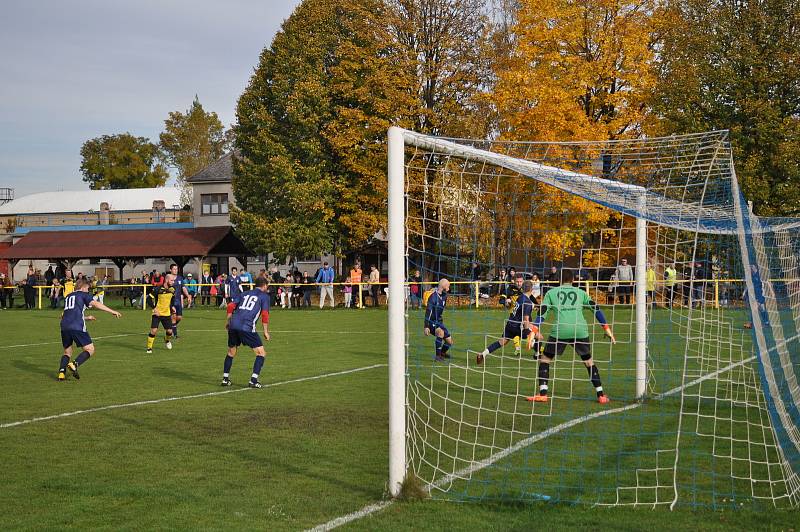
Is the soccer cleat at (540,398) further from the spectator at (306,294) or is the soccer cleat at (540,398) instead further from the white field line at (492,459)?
the spectator at (306,294)

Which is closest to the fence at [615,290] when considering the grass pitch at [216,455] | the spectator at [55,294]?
the grass pitch at [216,455]

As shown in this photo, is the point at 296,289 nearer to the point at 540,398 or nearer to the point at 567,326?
the point at 540,398

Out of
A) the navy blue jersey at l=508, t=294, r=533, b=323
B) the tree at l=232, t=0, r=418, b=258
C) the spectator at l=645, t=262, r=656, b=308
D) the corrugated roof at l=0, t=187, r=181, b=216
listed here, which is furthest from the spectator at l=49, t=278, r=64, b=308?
the corrugated roof at l=0, t=187, r=181, b=216

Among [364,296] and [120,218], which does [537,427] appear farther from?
[120,218]

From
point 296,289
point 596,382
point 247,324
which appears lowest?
point 596,382

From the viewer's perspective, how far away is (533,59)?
3173cm

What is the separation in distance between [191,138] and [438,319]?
2512 inches

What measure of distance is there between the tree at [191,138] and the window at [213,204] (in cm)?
1399

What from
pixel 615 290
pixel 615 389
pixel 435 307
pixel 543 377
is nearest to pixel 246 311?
pixel 435 307

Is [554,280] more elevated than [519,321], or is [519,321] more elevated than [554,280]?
[554,280]

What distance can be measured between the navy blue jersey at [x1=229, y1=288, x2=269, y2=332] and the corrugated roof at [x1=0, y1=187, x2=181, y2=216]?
65.5 m

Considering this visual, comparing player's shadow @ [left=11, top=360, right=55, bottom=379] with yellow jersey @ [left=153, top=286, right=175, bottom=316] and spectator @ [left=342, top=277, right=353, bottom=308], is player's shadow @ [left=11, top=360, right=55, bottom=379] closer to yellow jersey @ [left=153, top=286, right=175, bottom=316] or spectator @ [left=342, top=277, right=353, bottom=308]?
yellow jersey @ [left=153, top=286, right=175, bottom=316]

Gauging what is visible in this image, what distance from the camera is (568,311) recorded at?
10648mm

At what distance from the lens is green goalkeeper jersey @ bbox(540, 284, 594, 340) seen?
10.6 meters
